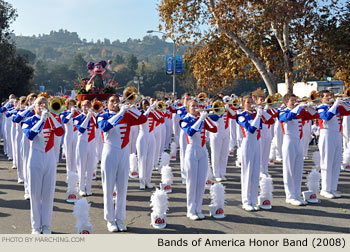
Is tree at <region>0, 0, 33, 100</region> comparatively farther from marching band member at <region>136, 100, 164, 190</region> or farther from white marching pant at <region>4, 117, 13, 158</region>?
marching band member at <region>136, 100, 164, 190</region>

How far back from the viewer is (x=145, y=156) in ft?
32.5

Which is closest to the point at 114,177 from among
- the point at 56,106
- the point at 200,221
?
the point at 56,106

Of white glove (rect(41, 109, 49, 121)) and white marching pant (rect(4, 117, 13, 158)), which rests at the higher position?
white glove (rect(41, 109, 49, 121))

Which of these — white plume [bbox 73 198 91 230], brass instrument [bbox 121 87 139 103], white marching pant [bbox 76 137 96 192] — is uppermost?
brass instrument [bbox 121 87 139 103]

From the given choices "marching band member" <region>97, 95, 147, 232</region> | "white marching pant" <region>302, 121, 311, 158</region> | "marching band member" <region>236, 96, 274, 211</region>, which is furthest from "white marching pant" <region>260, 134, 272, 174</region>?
"marching band member" <region>97, 95, 147, 232</region>

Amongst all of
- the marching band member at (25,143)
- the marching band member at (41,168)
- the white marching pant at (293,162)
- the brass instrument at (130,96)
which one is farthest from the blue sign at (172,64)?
the marching band member at (41,168)

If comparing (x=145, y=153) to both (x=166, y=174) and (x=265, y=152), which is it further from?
(x=265, y=152)

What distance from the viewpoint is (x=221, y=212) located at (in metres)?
7.41

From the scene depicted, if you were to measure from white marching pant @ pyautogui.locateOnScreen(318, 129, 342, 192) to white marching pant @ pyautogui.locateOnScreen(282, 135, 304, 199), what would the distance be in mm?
1041

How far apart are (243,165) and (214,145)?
3116 millimetres

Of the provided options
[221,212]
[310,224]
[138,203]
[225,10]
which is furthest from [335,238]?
[225,10]

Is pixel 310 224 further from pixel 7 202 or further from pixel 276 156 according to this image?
pixel 276 156

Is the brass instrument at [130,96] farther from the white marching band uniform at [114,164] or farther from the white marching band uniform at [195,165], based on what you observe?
the white marching band uniform at [195,165]

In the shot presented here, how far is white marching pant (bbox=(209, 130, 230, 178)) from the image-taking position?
11.0m
